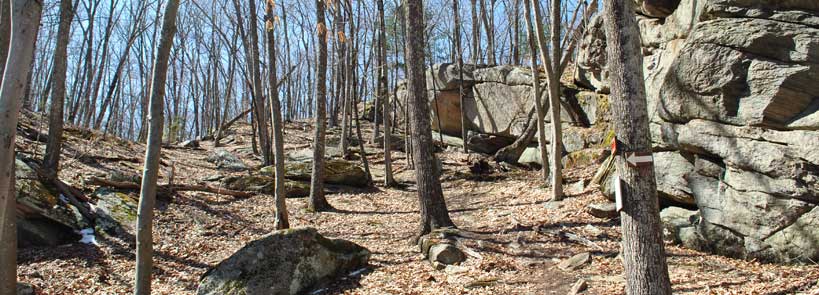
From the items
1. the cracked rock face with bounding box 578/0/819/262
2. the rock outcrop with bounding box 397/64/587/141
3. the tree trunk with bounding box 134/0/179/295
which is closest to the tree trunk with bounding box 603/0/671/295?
the cracked rock face with bounding box 578/0/819/262

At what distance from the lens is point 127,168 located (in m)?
13.4

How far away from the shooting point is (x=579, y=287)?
581cm

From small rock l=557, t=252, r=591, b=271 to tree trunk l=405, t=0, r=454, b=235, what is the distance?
2.35m

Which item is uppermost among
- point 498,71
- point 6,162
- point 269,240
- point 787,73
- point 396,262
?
point 498,71

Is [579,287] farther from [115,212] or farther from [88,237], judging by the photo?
[115,212]

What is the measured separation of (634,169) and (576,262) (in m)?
2.50

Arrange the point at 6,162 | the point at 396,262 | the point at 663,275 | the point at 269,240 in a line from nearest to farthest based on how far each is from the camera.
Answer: the point at 6,162 → the point at 663,275 → the point at 269,240 → the point at 396,262

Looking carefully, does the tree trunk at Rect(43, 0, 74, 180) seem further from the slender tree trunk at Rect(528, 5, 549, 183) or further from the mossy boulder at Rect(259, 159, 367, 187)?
the slender tree trunk at Rect(528, 5, 549, 183)

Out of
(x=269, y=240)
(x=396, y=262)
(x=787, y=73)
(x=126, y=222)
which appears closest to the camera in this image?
(x=787, y=73)

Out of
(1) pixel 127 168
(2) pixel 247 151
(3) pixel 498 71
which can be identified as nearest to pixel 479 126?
(3) pixel 498 71

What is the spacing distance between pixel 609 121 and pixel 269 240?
11095 mm

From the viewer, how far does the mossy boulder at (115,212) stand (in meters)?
8.95

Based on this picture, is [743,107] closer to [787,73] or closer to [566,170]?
[787,73]

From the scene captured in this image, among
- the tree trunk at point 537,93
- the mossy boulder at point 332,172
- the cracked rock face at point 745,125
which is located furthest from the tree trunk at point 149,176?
the mossy boulder at point 332,172
